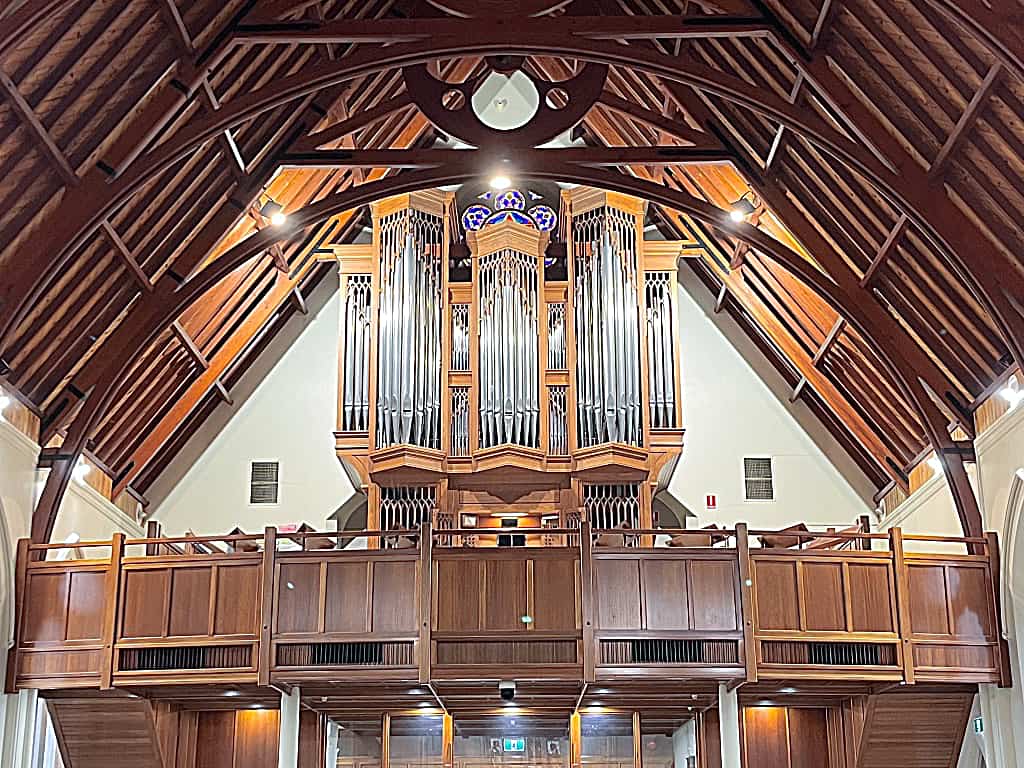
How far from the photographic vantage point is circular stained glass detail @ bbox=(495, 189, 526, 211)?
55.6ft

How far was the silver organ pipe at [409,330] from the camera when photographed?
51.4 ft

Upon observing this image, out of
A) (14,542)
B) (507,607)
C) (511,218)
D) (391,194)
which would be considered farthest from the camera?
(511,218)

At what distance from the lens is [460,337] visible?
16.3 metres

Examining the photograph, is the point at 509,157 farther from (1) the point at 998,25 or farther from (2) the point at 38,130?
(1) the point at 998,25

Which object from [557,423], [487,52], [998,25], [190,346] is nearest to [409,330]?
[557,423]

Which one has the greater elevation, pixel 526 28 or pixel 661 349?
pixel 526 28

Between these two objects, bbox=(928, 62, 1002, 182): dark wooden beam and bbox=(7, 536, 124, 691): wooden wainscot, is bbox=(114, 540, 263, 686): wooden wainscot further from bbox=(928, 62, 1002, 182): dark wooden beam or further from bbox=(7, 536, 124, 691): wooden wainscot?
bbox=(928, 62, 1002, 182): dark wooden beam

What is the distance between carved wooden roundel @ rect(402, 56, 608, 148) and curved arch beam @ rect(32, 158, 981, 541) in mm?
558

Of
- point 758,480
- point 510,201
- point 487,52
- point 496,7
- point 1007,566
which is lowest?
point 1007,566

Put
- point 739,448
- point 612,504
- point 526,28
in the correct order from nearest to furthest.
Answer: point 526,28 → point 612,504 → point 739,448

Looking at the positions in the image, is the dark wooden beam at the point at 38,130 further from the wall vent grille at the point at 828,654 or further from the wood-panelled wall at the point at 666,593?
the wall vent grille at the point at 828,654

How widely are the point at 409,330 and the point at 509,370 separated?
125cm

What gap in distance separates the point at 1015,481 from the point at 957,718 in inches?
99.2

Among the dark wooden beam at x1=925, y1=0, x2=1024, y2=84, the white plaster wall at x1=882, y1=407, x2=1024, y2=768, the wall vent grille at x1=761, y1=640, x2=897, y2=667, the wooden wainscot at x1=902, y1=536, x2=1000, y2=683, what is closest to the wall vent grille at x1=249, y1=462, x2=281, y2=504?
the wall vent grille at x1=761, y1=640, x2=897, y2=667
